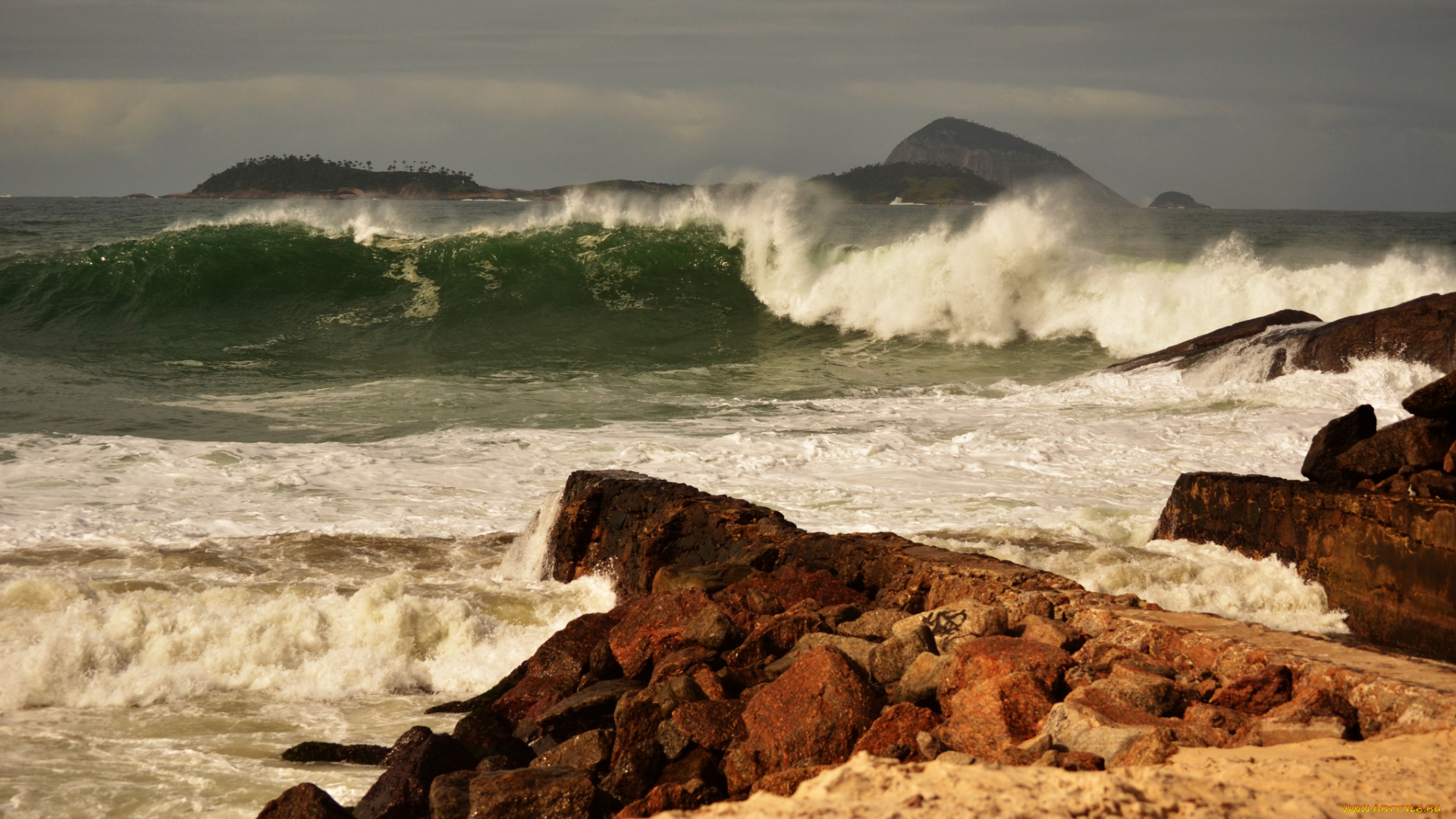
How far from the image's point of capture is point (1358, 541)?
5988 millimetres

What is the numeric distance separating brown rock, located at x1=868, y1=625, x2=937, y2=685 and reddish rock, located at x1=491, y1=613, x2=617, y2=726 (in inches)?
54.7

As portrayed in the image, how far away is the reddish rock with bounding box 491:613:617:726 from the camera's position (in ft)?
16.1

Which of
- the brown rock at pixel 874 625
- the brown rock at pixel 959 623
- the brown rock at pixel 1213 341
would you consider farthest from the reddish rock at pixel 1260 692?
the brown rock at pixel 1213 341

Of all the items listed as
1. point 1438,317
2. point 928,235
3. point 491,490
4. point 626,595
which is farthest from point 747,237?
point 626,595

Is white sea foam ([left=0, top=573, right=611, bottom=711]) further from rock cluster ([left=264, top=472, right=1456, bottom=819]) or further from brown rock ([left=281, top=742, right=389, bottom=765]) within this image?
brown rock ([left=281, top=742, right=389, bottom=765])

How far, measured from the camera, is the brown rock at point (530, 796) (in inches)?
141

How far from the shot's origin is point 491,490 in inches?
386

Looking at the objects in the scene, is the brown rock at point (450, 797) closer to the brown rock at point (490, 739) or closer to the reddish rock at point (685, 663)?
the brown rock at point (490, 739)

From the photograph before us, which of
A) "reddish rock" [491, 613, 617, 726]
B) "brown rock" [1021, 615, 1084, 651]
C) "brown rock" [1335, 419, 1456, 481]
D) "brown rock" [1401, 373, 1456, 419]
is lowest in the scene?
"reddish rock" [491, 613, 617, 726]

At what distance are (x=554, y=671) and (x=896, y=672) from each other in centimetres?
164

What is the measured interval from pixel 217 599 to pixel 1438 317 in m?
13.9

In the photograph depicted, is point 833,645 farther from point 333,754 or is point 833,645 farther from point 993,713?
point 333,754

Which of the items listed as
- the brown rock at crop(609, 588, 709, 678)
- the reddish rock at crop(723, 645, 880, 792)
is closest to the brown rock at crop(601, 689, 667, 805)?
the reddish rock at crop(723, 645, 880, 792)

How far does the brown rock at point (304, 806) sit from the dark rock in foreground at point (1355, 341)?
1385 centimetres
